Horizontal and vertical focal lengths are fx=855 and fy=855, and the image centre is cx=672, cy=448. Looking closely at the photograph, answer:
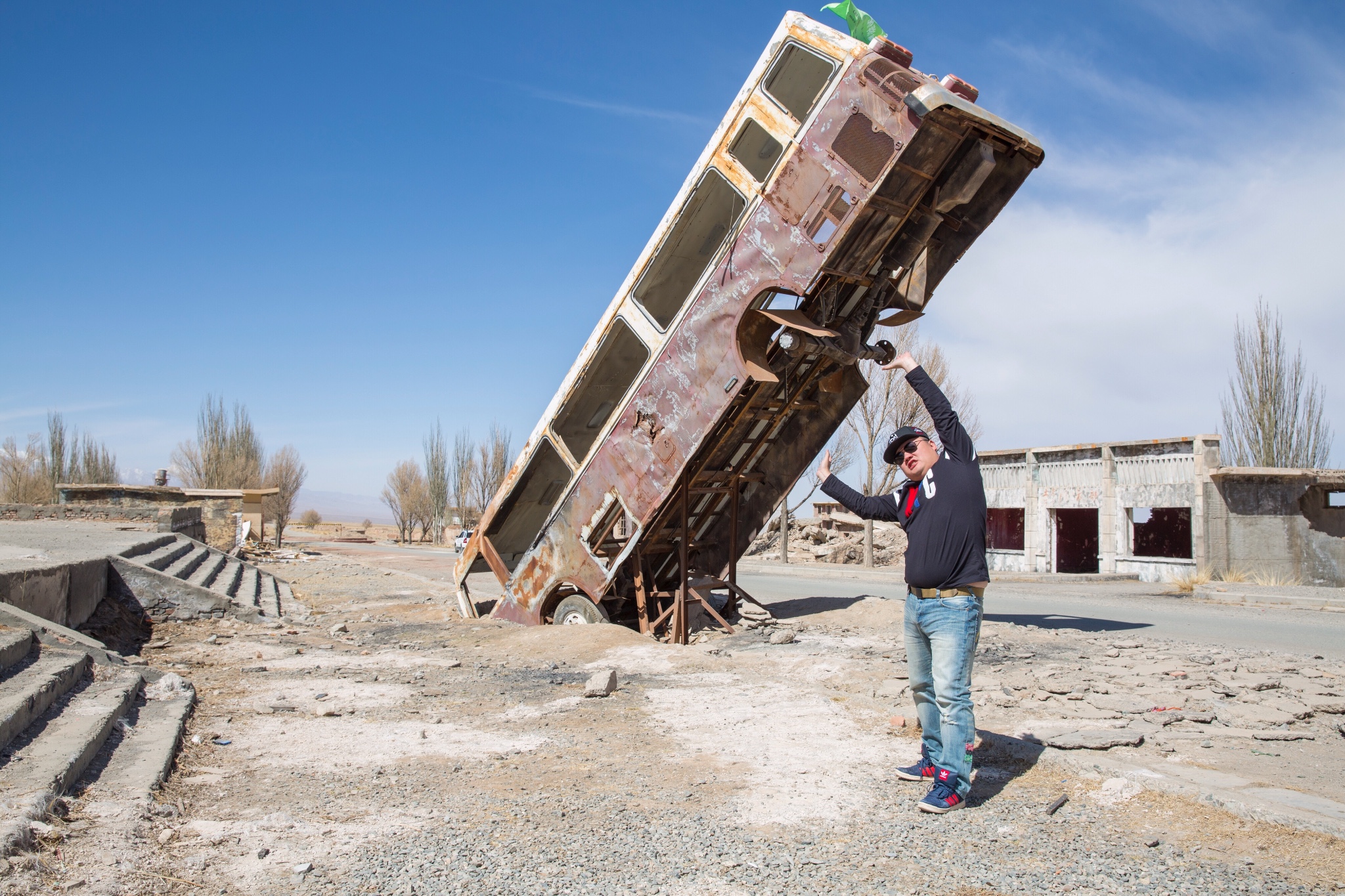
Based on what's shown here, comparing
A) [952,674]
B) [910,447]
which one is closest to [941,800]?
[952,674]

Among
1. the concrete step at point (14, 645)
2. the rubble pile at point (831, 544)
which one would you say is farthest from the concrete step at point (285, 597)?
the rubble pile at point (831, 544)

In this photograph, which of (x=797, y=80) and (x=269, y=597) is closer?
(x=797, y=80)

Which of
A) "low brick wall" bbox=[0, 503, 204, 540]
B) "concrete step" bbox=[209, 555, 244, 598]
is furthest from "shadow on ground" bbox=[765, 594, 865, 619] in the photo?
"low brick wall" bbox=[0, 503, 204, 540]

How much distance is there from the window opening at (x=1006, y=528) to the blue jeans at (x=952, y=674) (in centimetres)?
2422

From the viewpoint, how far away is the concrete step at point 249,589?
42.1 feet

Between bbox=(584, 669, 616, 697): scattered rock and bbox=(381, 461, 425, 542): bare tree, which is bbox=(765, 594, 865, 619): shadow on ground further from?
bbox=(381, 461, 425, 542): bare tree

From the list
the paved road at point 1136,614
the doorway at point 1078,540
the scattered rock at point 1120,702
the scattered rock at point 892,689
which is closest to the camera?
the scattered rock at point 1120,702

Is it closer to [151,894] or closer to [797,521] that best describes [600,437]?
[151,894]

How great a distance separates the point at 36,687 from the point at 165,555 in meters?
10.2

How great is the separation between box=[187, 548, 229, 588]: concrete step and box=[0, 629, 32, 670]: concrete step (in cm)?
665

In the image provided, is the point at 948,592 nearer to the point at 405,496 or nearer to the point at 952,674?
the point at 952,674

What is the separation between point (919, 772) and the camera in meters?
4.30

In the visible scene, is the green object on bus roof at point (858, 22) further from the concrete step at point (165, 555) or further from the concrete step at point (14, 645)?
the concrete step at point (165, 555)

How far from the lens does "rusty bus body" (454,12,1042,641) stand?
6.91 meters
